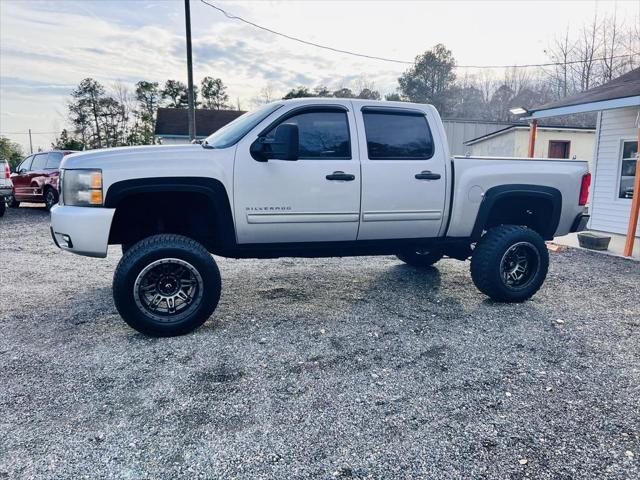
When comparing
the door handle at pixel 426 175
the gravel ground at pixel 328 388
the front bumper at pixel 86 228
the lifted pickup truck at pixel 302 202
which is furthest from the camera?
the door handle at pixel 426 175

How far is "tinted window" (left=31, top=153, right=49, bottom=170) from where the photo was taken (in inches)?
578

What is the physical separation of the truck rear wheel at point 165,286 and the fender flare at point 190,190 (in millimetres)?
311

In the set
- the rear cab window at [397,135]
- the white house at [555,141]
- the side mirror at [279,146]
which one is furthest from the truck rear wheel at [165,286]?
the white house at [555,141]

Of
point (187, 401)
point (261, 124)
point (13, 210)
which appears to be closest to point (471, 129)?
point (13, 210)

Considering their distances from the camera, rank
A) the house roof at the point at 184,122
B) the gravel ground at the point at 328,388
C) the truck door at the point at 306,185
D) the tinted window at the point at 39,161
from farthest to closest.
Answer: the house roof at the point at 184,122 → the tinted window at the point at 39,161 → the truck door at the point at 306,185 → the gravel ground at the point at 328,388

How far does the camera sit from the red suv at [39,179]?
14391 millimetres

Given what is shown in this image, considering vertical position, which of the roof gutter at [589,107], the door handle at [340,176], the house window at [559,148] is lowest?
the door handle at [340,176]

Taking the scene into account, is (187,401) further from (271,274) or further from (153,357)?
(271,274)

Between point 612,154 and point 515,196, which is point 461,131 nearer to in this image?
point 612,154

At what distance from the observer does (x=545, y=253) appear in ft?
16.8

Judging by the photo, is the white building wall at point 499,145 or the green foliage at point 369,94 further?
the green foliage at point 369,94

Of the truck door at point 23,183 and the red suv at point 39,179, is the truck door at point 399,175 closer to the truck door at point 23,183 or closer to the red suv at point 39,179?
the red suv at point 39,179

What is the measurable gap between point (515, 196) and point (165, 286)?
3842mm

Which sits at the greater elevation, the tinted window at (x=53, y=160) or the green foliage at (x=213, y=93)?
the green foliage at (x=213, y=93)
